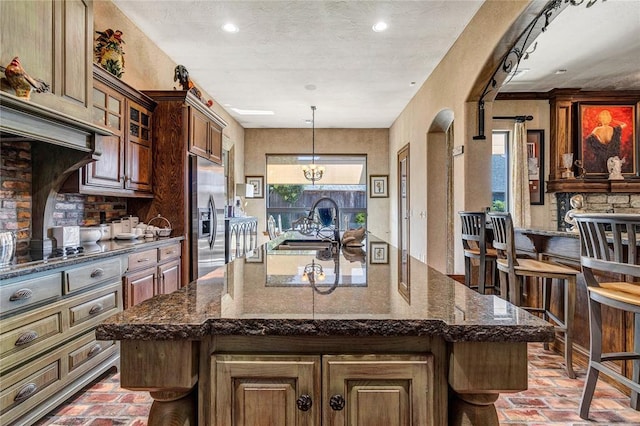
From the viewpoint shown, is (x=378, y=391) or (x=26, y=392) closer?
(x=378, y=391)

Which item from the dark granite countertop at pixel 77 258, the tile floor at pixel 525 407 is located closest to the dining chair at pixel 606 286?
the tile floor at pixel 525 407

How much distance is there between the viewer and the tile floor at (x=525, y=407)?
2.00 metres

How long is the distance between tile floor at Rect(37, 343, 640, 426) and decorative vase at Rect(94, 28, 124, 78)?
2.42m

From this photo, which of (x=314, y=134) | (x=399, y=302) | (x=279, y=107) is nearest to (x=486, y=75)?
(x=399, y=302)

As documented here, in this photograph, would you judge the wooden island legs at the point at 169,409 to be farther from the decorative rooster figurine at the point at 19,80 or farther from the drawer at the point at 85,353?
the decorative rooster figurine at the point at 19,80

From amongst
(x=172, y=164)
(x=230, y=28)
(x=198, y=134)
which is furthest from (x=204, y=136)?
(x=230, y=28)

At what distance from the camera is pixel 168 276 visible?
3480mm

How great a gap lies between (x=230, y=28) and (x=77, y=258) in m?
2.82

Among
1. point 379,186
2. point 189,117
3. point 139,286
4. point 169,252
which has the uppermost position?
point 189,117

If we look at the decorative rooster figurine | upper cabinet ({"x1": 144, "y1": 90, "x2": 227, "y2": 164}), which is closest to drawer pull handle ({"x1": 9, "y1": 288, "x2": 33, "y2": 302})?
the decorative rooster figurine

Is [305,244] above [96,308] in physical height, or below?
above

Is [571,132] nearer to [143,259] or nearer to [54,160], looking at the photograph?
[143,259]

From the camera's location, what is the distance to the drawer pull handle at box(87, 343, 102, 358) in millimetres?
2356

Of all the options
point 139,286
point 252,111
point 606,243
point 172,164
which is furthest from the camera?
point 252,111
